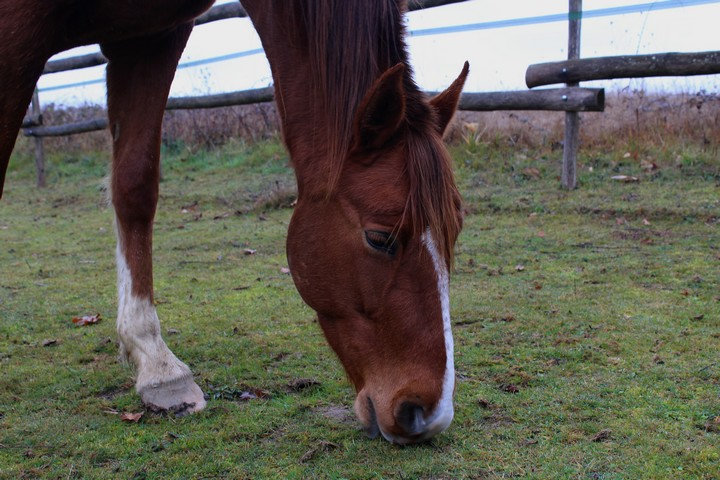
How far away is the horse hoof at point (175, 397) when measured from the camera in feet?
8.21

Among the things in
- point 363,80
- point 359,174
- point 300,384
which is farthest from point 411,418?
point 363,80

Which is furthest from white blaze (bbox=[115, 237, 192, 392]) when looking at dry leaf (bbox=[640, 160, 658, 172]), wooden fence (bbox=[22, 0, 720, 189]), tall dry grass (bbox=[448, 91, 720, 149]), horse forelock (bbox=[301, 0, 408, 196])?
tall dry grass (bbox=[448, 91, 720, 149])

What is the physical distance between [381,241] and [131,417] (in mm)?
1205

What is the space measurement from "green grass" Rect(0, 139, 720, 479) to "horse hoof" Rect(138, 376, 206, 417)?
57 millimetres

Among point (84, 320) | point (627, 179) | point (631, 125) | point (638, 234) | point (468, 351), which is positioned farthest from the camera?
point (631, 125)

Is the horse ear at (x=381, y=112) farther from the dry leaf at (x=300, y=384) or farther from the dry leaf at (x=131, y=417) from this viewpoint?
the dry leaf at (x=131, y=417)

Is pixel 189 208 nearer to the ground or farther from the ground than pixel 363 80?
nearer to the ground

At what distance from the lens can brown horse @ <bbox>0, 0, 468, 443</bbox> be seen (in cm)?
191

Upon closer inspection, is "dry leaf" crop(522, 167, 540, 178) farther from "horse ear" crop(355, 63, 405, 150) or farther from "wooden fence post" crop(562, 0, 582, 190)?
"horse ear" crop(355, 63, 405, 150)

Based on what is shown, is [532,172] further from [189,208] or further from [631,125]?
[189,208]

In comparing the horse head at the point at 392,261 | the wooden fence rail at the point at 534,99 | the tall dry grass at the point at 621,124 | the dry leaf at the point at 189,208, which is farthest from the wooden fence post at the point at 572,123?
the horse head at the point at 392,261

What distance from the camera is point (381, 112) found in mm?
2000

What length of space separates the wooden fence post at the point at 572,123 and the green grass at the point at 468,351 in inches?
9.0

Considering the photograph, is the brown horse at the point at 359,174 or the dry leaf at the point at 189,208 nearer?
the brown horse at the point at 359,174
